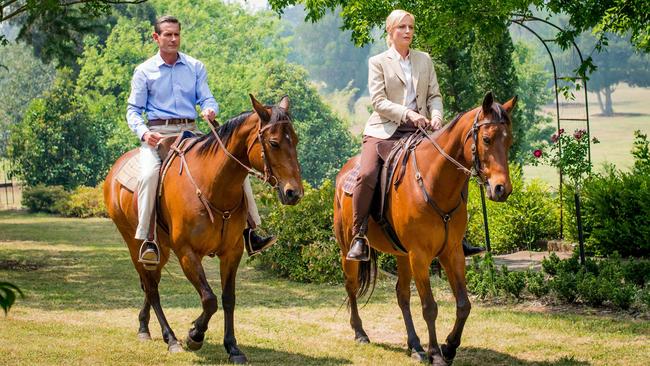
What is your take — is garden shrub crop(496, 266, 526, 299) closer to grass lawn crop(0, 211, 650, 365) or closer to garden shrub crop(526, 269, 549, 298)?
garden shrub crop(526, 269, 549, 298)

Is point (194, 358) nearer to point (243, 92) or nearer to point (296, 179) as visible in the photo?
point (296, 179)

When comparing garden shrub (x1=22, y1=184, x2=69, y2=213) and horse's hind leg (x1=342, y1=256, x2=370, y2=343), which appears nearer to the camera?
horse's hind leg (x1=342, y1=256, x2=370, y2=343)

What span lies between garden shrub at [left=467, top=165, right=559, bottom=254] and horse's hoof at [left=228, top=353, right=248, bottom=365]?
10.2 meters

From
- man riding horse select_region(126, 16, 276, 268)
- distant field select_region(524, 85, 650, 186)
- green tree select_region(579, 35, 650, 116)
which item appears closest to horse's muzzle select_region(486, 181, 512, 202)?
man riding horse select_region(126, 16, 276, 268)

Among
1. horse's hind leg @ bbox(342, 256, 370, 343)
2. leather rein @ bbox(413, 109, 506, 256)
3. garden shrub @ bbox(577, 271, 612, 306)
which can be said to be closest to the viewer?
leather rein @ bbox(413, 109, 506, 256)

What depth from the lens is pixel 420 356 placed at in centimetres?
881

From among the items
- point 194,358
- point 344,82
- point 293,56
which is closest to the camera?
point 194,358

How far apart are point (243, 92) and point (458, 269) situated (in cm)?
5192

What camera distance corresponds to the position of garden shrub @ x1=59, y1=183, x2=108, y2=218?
36.2 m

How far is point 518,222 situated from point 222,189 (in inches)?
433

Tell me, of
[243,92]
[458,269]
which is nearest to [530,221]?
[458,269]

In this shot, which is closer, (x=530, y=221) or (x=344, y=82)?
(x=530, y=221)

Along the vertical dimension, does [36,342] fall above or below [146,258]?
below

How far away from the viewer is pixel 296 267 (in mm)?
15836
